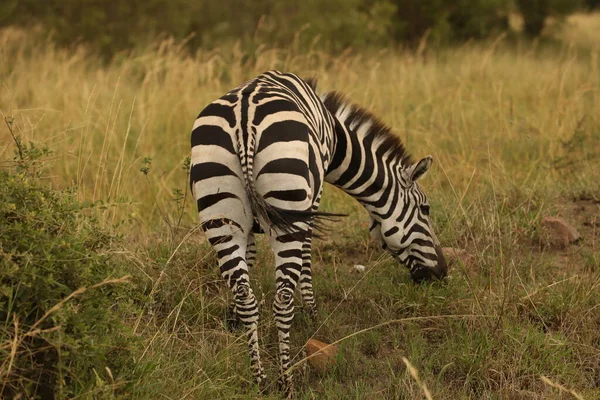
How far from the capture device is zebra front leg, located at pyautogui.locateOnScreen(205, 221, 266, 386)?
155 inches

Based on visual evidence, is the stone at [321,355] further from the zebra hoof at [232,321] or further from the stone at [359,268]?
the stone at [359,268]

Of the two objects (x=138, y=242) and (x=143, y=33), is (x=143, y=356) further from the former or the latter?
(x=143, y=33)

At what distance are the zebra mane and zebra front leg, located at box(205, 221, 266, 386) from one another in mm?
1508

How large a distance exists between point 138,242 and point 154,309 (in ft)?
3.51

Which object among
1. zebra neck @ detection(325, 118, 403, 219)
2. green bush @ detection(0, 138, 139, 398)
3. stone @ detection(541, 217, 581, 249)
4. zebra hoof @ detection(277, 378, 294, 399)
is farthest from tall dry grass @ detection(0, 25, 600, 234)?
green bush @ detection(0, 138, 139, 398)

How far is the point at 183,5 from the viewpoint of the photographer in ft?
47.5

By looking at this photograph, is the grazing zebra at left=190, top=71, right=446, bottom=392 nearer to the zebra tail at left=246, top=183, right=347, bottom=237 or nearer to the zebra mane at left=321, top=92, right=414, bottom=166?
the zebra tail at left=246, top=183, right=347, bottom=237

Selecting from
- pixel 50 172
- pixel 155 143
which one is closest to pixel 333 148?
pixel 50 172

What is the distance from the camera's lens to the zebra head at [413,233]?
5.16 m

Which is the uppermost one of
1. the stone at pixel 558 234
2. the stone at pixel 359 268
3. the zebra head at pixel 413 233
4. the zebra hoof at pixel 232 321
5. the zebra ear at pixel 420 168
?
the zebra ear at pixel 420 168

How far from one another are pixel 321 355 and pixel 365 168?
4.45 feet

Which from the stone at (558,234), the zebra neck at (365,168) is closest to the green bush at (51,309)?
the zebra neck at (365,168)

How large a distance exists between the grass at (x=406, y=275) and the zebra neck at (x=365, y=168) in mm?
487

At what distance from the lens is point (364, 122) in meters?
5.17
